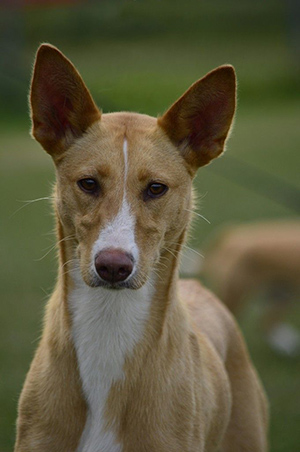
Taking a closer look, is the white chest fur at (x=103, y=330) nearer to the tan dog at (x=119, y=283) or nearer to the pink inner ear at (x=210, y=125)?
the tan dog at (x=119, y=283)

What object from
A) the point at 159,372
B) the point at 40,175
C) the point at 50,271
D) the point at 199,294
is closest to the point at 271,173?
the point at 40,175

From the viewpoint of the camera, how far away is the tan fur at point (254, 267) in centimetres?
730

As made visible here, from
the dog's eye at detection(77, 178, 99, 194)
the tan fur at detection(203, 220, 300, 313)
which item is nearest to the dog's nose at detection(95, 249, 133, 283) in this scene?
the dog's eye at detection(77, 178, 99, 194)

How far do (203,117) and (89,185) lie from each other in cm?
68

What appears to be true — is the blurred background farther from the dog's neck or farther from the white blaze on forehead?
the white blaze on forehead

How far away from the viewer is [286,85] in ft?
79.1

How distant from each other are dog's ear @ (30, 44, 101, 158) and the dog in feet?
13.0

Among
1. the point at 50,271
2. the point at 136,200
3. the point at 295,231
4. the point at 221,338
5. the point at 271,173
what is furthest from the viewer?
the point at 271,173

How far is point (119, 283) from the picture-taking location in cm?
315

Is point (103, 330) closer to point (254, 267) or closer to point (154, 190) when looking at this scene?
point (154, 190)

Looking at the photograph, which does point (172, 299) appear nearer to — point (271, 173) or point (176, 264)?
point (176, 264)

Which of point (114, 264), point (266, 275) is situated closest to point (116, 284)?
point (114, 264)

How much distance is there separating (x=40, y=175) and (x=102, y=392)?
12.5 m

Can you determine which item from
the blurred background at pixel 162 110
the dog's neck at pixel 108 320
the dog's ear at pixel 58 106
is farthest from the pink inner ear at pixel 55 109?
the blurred background at pixel 162 110
